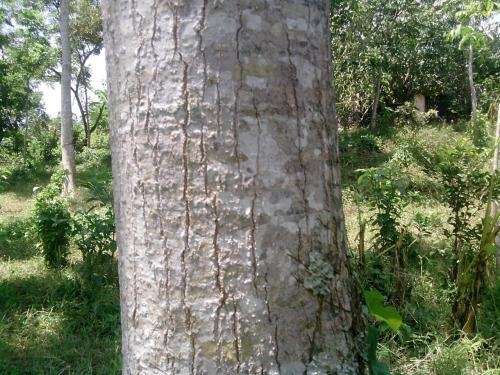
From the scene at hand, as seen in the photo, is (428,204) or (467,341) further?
(428,204)

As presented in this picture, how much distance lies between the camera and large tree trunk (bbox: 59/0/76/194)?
880 centimetres

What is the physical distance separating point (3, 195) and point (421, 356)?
1030 cm

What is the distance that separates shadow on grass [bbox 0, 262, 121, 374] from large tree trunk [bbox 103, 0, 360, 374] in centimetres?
228

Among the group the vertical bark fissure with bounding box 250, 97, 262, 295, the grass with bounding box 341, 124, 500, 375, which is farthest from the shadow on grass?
the vertical bark fissure with bounding box 250, 97, 262, 295

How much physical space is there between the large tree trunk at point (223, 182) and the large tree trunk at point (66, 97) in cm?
863

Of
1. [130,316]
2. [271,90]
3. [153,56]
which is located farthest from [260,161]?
[130,316]

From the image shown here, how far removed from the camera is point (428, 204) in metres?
6.56

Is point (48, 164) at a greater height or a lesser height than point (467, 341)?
greater

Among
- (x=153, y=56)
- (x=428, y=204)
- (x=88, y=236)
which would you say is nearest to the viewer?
(x=153, y=56)

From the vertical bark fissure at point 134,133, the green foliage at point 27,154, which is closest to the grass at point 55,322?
the vertical bark fissure at point 134,133

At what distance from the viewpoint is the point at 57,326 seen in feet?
11.4

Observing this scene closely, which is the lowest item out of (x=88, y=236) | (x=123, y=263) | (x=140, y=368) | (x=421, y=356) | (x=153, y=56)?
(x=421, y=356)

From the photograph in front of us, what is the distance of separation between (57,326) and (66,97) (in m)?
6.79

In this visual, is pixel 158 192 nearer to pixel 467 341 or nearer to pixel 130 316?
Answer: pixel 130 316
